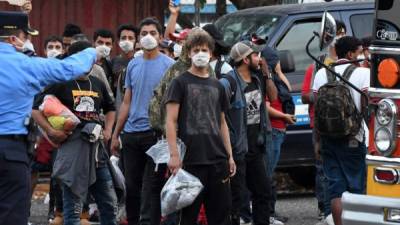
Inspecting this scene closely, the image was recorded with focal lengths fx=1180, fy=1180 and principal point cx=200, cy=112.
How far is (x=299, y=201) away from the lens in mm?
13992

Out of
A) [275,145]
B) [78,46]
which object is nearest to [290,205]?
[275,145]

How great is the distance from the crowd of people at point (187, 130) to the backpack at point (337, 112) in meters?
0.13

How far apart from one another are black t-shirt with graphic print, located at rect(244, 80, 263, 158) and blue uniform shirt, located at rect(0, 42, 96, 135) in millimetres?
2996

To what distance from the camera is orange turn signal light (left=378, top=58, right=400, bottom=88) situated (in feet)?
24.9

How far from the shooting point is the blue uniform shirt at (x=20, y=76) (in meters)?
8.23

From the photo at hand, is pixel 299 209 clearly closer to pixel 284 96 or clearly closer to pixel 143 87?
pixel 284 96

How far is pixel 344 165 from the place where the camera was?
1024cm

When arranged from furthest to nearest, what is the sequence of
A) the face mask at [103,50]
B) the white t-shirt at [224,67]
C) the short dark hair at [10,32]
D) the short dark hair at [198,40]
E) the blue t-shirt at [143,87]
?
1. the face mask at [103,50]
2. the blue t-shirt at [143,87]
3. the white t-shirt at [224,67]
4. the short dark hair at [198,40]
5. the short dark hair at [10,32]

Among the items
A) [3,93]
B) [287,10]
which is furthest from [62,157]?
[287,10]

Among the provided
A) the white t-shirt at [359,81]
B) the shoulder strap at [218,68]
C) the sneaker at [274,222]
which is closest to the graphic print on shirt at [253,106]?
the shoulder strap at [218,68]

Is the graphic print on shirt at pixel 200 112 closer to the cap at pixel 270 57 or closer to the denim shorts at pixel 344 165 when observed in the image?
the denim shorts at pixel 344 165

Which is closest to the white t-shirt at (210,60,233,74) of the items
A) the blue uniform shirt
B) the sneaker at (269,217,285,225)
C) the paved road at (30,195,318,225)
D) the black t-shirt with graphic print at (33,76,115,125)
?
the black t-shirt with graphic print at (33,76,115,125)

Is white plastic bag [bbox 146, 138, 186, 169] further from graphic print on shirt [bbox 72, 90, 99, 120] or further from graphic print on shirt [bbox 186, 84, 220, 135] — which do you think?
graphic print on shirt [bbox 72, 90, 99, 120]

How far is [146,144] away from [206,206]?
1391 mm
